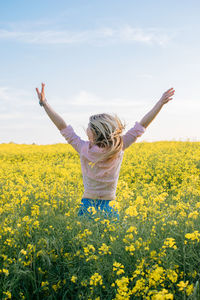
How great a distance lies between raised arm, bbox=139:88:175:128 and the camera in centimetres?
370

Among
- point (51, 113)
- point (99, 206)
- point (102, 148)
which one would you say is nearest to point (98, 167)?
point (102, 148)

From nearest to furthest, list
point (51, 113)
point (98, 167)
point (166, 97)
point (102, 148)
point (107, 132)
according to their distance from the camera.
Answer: point (107, 132) → point (102, 148) → point (98, 167) → point (166, 97) → point (51, 113)

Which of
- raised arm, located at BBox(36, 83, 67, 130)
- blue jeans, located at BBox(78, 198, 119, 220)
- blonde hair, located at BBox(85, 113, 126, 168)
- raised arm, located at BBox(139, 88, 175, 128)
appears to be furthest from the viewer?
raised arm, located at BBox(36, 83, 67, 130)

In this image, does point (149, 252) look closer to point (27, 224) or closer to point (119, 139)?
point (119, 139)

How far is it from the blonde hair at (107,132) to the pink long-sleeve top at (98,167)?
121 millimetres

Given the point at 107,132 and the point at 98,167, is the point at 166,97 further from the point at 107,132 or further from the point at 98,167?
the point at 98,167

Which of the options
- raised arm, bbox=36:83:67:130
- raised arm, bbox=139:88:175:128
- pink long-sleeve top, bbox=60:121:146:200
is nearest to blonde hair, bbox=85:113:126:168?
pink long-sleeve top, bbox=60:121:146:200

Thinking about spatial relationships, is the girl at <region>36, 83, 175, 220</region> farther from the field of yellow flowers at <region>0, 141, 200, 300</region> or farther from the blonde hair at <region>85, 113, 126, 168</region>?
the field of yellow flowers at <region>0, 141, 200, 300</region>

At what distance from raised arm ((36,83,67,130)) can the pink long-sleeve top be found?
67 millimetres

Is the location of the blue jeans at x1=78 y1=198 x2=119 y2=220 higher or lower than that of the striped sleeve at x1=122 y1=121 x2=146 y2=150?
lower

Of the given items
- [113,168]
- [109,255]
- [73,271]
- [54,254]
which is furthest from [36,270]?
[113,168]

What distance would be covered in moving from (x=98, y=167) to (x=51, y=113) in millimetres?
941

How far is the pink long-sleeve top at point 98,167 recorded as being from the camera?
3.62 m

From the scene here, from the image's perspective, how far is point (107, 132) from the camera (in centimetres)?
332
